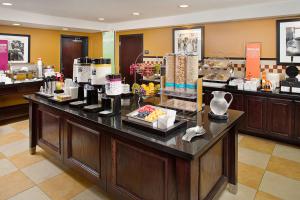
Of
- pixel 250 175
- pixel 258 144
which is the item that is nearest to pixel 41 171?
pixel 250 175

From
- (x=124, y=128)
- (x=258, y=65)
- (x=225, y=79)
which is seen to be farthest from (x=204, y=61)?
(x=124, y=128)

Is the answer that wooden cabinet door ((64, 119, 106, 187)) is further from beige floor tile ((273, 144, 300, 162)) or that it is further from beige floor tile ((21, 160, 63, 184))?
beige floor tile ((273, 144, 300, 162))

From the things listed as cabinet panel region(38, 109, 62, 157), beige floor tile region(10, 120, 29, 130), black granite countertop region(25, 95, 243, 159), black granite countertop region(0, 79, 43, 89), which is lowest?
beige floor tile region(10, 120, 29, 130)

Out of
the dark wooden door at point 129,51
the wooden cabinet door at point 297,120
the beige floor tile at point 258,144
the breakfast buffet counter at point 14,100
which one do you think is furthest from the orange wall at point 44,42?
the wooden cabinet door at point 297,120

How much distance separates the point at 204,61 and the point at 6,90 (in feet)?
13.8

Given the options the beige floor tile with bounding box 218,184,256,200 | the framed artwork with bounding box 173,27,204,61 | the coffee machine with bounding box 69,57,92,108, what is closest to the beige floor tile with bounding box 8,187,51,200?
the coffee machine with bounding box 69,57,92,108

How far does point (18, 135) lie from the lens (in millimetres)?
3996

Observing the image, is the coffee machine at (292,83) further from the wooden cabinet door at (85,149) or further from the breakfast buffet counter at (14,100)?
the breakfast buffet counter at (14,100)

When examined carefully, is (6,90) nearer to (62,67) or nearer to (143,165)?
(62,67)

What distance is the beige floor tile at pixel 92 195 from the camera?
225cm

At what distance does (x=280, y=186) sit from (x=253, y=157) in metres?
0.72

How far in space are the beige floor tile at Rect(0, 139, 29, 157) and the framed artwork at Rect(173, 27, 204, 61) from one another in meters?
3.62

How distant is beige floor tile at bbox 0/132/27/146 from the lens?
146 inches

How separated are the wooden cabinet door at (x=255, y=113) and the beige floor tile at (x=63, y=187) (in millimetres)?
2891
